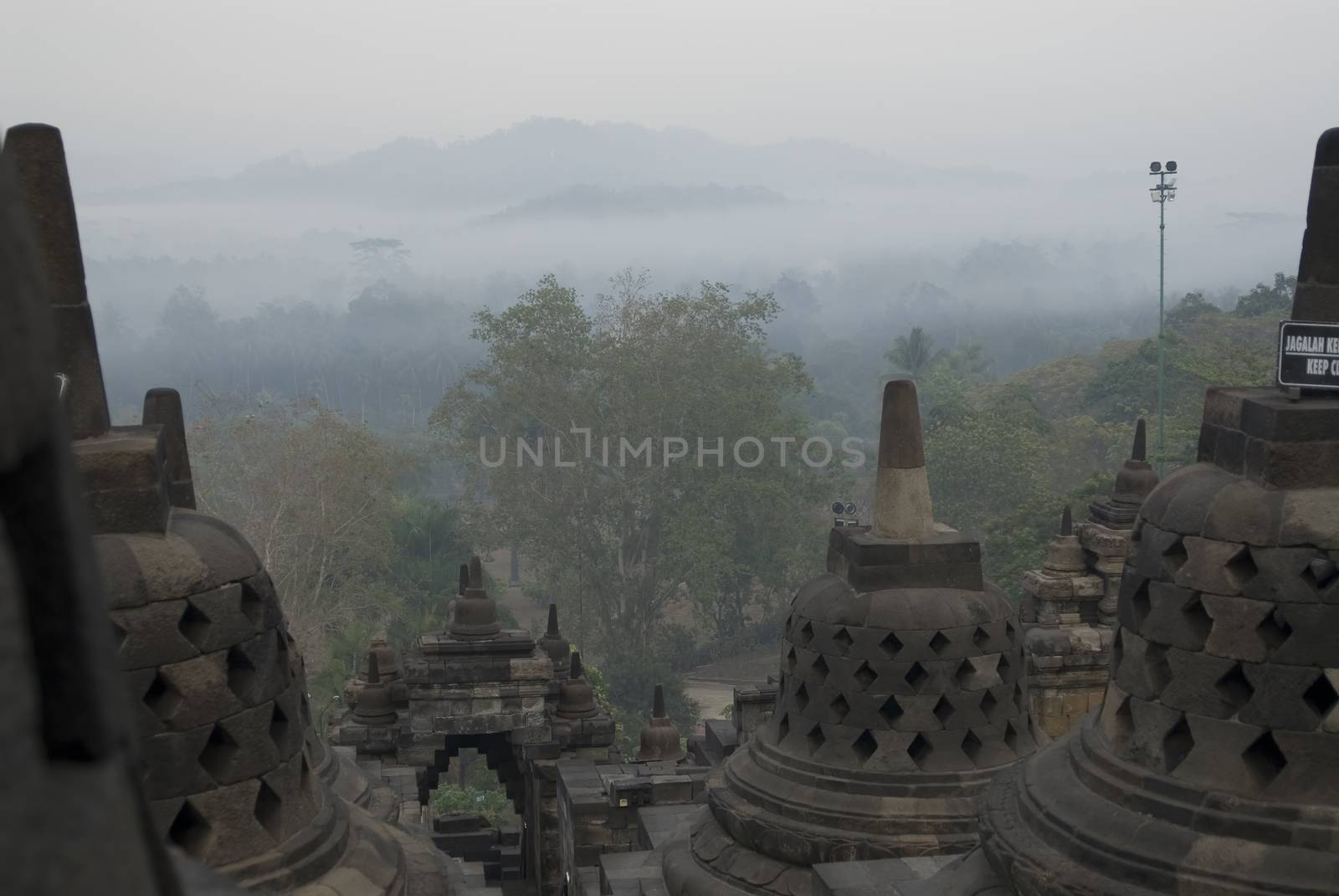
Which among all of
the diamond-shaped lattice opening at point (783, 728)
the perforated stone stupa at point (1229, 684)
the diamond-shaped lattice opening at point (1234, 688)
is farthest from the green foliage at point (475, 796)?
the diamond-shaped lattice opening at point (1234, 688)

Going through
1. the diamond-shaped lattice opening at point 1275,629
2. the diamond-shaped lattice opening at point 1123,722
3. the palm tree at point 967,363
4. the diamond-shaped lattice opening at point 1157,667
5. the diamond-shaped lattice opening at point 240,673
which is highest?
the diamond-shaped lattice opening at point 1275,629

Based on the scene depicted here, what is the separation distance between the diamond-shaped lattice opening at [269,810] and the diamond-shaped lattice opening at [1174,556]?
3.86 m

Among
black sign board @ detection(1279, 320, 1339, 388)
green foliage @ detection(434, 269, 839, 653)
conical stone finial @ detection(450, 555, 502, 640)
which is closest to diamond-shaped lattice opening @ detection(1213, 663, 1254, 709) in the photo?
black sign board @ detection(1279, 320, 1339, 388)

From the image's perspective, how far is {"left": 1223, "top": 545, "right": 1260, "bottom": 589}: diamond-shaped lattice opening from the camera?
17.6 feet

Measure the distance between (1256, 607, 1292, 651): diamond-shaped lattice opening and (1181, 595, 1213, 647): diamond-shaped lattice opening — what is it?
21 centimetres

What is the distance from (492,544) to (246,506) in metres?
9.24

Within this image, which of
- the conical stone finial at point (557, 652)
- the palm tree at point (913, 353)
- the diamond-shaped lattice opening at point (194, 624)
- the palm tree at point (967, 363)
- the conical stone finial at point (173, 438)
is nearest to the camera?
the diamond-shaped lattice opening at point (194, 624)

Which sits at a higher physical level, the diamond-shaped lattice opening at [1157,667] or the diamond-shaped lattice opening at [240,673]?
the diamond-shaped lattice opening at [240,673]

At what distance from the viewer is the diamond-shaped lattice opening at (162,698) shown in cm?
539

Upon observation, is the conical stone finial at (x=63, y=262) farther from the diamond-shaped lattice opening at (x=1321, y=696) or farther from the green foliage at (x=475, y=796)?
the green foliage at (x=475, y=796)

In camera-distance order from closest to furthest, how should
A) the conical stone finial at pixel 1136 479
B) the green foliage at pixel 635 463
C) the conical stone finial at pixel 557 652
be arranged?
the conical stone finial at pixel 557 652
the conical stone finial at pixel 1136 479
the green foliage at pixel 635 463

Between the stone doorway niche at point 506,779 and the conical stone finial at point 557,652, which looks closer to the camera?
the stone doorway niche at point 506,779

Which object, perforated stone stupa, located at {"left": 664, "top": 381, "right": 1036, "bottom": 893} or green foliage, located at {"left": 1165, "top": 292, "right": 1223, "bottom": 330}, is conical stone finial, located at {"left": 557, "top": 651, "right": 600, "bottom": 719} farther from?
green foliage, located at {"left": 1165, "top": 292, "right": 1223, "bottom": 330}

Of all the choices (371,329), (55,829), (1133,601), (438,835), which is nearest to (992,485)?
(438,835)
